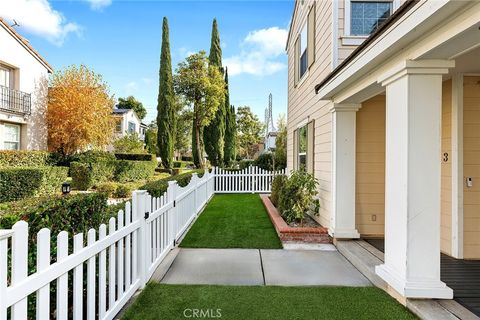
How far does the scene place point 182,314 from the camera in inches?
112

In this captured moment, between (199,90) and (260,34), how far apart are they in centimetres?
1132

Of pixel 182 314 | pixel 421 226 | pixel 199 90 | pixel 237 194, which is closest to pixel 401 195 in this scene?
pixel 421 226

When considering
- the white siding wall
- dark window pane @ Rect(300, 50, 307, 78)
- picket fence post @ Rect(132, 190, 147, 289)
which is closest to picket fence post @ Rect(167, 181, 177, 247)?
picket fence post @ Rect(132, 190, 147, 289)

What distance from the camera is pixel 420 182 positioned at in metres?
2.94

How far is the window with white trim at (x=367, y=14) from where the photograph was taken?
5.49 m

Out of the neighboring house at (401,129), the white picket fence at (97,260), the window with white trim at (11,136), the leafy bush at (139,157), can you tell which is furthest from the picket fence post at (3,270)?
the leafy bush at (139,157)

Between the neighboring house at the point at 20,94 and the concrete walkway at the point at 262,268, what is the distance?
13733 millimetres

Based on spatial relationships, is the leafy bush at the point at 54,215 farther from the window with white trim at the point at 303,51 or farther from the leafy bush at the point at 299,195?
the window with white trim at the point at 303,51

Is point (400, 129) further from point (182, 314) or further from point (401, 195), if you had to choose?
point (182, 314)

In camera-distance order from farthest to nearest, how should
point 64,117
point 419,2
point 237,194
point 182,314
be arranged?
point 64,117
point 237,194
point 182,314
point 419,2

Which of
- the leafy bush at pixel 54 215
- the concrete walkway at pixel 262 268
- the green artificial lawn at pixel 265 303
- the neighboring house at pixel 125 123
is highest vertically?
the neighboring house at pixel 125 123

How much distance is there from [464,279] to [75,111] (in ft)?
58.3

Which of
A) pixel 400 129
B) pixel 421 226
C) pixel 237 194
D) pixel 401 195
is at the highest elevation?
pixel 400 129

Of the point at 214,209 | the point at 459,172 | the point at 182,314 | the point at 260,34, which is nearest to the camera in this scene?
the point at 182,314
